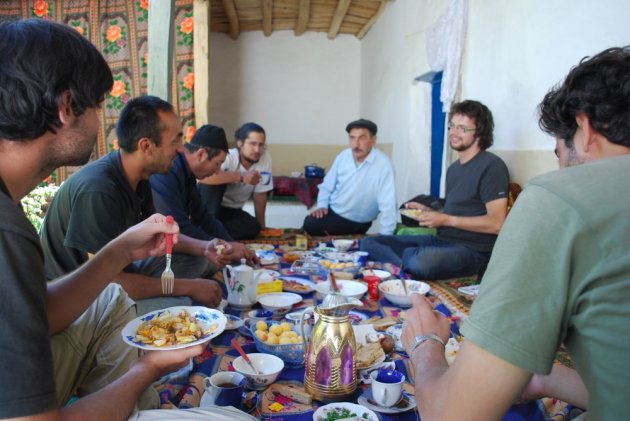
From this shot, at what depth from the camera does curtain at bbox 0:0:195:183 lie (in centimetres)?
514

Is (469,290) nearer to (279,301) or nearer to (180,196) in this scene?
(279,301)

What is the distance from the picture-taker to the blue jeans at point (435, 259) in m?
2.75

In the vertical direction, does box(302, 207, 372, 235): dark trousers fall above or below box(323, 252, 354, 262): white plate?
below

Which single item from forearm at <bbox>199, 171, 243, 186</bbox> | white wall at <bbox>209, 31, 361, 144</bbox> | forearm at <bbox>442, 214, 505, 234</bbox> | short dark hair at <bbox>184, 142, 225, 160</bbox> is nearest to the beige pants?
short dark hair at <bbox>184, 142, 225, 160</bbox>

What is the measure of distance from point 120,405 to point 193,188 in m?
2.18

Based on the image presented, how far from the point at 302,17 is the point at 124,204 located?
6.27m

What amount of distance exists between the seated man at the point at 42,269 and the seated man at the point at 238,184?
8.70 ft

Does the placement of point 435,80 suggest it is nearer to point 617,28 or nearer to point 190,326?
point 617,28

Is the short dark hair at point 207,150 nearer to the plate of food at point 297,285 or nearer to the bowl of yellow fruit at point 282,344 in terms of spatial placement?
the plate of food at point 297,285

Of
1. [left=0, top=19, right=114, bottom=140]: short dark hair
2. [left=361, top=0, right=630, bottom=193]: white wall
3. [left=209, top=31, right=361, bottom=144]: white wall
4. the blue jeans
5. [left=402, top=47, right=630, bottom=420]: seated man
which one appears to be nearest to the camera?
[left=402, top=47, right=630, bottom=420]: seated man

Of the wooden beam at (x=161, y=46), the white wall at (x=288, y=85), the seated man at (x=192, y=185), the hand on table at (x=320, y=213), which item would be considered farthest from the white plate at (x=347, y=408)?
the white wall at (x=288, y=85)

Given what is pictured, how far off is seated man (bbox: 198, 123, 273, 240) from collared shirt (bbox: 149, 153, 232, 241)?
0.93 metres

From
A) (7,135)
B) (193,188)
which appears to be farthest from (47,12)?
(7,135)

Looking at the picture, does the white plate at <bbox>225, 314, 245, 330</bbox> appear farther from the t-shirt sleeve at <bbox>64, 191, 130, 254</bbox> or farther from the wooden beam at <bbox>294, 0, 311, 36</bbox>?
the wooden beam at <bbox>294, 0, 311, 36</bbox>
